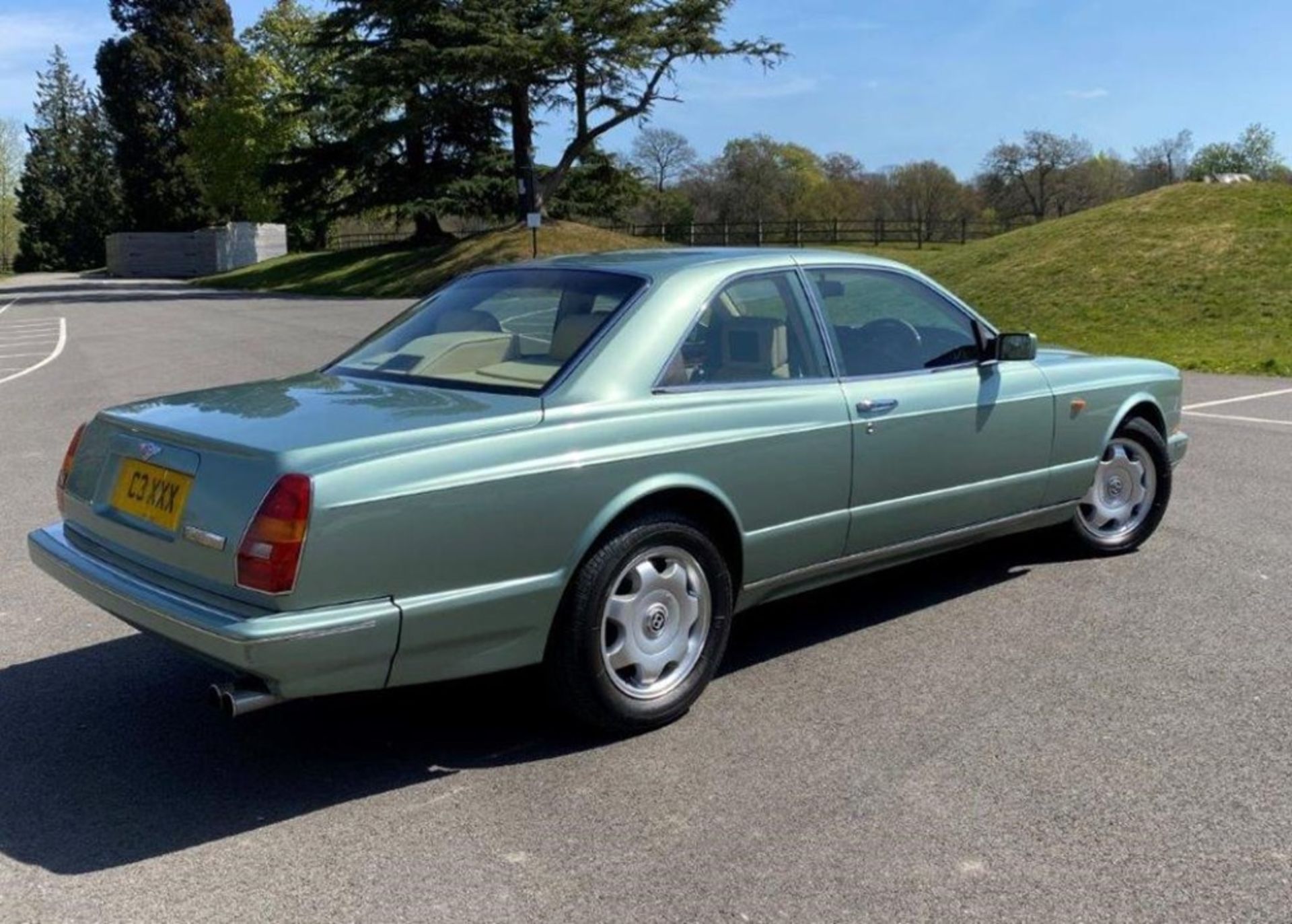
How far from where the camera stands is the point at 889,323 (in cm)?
529

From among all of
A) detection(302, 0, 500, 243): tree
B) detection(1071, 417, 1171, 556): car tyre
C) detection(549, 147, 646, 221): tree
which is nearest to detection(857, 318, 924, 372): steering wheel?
detection(1071, 417, 1171, 556): car tyre

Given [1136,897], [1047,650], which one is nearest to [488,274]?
[1047,650]

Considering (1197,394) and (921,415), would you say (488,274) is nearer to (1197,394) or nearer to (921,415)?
(921,415)

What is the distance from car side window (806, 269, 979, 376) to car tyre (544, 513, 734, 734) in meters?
1.16

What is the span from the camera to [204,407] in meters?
4.23

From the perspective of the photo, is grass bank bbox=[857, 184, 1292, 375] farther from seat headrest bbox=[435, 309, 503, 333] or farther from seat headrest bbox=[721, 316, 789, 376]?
seat headrest bbox=[435, 309, 503, 333]

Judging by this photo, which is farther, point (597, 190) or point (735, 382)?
point (597, 190)

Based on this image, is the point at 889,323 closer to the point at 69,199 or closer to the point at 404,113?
the point at 404,113

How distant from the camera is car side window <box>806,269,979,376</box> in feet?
16.3

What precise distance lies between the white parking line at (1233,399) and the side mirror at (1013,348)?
24.1ft

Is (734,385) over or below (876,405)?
over

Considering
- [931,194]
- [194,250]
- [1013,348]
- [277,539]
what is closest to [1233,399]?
[1013,348]

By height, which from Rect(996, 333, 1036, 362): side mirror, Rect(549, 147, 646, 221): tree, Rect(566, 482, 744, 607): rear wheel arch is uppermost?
Rect(549, 147, 646, 221): tree

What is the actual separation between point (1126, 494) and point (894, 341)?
187cm
